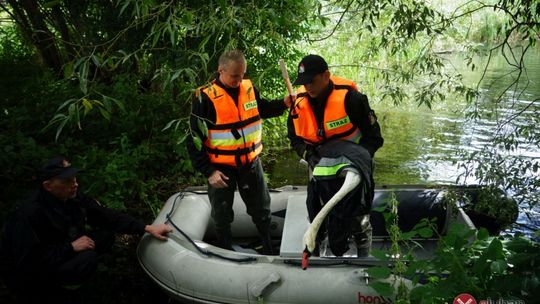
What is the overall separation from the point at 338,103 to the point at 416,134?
198 inches

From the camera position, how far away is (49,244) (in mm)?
2559

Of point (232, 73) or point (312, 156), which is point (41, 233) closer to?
point (232, 73)

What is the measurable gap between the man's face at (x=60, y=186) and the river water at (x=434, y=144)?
3.06 metres

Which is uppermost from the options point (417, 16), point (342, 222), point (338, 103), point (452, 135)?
point (417, 16)

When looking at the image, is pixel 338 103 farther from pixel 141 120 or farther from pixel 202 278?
pixel 141 120

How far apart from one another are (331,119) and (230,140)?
0.69 metres

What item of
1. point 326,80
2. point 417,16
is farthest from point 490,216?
point 326,80

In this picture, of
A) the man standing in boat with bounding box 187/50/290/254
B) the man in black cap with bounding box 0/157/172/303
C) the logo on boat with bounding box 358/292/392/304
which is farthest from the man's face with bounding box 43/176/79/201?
the logo on boat with bounding box 358/292/392/304

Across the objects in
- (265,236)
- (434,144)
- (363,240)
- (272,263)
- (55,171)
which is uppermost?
(55,171)

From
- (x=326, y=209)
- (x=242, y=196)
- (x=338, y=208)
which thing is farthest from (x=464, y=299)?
(x=242, y=196)

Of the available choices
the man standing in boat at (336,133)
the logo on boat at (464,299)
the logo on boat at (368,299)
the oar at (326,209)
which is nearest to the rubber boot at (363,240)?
the man standing in boat at (336,133)

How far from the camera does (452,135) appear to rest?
23.5 ft

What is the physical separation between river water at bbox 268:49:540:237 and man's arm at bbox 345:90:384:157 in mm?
1932

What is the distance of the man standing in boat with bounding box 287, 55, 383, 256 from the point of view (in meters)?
2.53
